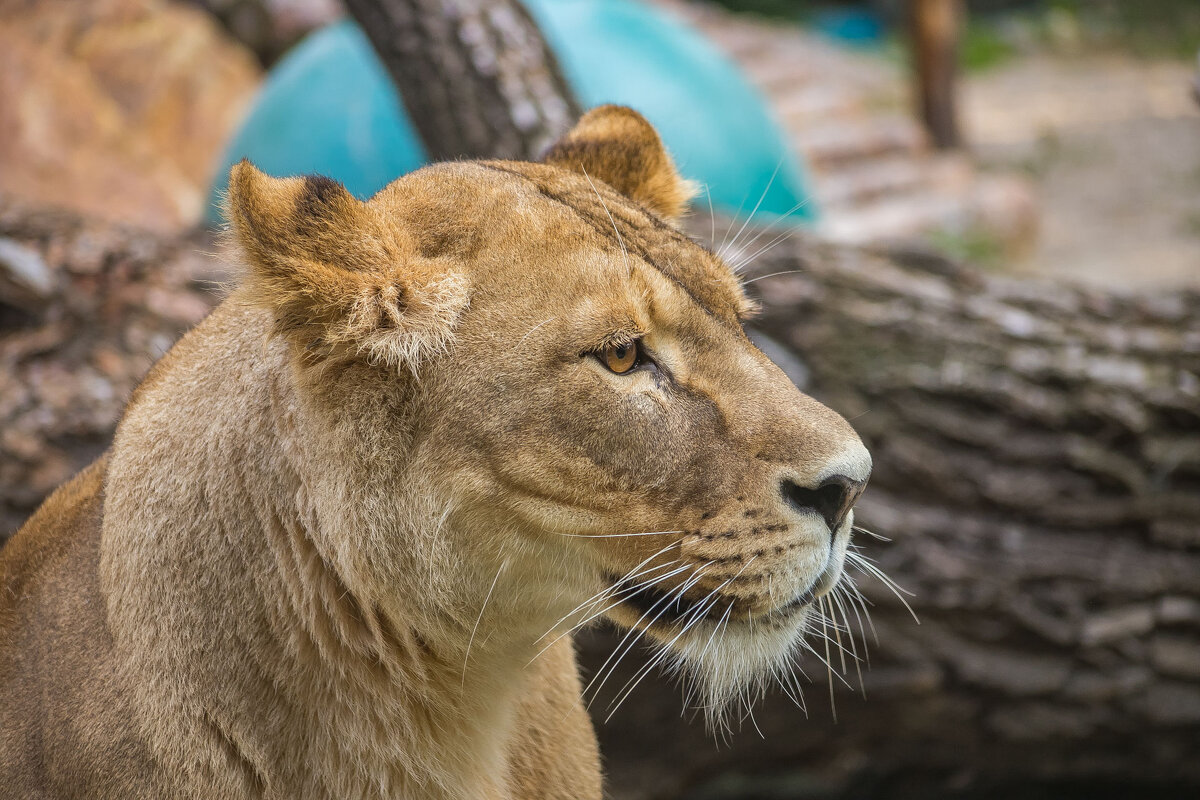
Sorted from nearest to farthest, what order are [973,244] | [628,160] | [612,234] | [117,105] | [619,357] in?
[619,357]
[612,234]
[628,160]
[117,105]
[973,244]

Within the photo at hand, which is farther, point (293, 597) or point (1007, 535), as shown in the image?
point (1007, 535)

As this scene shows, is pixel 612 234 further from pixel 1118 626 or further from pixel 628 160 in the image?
pixel 1118 626

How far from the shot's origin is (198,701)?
7.14 ft

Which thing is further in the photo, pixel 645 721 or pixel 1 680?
pixel 645 721

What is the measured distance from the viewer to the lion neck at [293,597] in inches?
83.0

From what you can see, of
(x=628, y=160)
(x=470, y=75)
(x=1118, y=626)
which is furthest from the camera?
(x=470, y=75)

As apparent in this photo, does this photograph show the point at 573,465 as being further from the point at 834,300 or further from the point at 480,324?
the point at 834,300

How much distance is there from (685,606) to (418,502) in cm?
54

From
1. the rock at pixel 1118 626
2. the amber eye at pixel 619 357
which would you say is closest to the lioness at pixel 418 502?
the amber eye at pixel 619 357

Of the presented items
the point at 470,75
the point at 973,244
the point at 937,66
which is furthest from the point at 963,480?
the point at 937,66

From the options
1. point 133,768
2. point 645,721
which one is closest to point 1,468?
point 133,768

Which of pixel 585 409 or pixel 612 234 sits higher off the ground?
pixel 612 234

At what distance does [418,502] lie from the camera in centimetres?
209

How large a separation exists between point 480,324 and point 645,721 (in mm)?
2149
